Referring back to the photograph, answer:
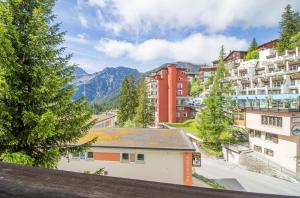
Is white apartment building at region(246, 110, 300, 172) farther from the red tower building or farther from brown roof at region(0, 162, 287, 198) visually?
brown roof at region(0, 162, 287, 198)

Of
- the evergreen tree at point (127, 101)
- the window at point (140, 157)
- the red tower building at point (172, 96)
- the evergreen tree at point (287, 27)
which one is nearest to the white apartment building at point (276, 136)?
the window at point (140, 157)

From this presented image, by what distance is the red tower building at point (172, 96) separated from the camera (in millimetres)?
55062

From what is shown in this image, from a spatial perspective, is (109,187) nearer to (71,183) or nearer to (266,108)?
(71,183)

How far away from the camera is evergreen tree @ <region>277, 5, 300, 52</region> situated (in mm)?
61656

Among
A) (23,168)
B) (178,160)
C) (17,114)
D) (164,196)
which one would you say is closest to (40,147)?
(17,114)

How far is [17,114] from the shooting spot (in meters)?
7.60

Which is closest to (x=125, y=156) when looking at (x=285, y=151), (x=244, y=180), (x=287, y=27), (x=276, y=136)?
(x=244, y=180)

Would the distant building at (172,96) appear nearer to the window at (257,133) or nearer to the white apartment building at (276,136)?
the white apartment building at (276,136)

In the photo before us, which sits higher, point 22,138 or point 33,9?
point 33,9

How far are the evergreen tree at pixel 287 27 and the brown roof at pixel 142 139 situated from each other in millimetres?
56070

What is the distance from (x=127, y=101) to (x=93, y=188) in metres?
51.5

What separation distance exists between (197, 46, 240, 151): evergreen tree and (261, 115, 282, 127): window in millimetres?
5375

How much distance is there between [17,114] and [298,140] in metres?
26.5

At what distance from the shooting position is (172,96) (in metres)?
54.9
